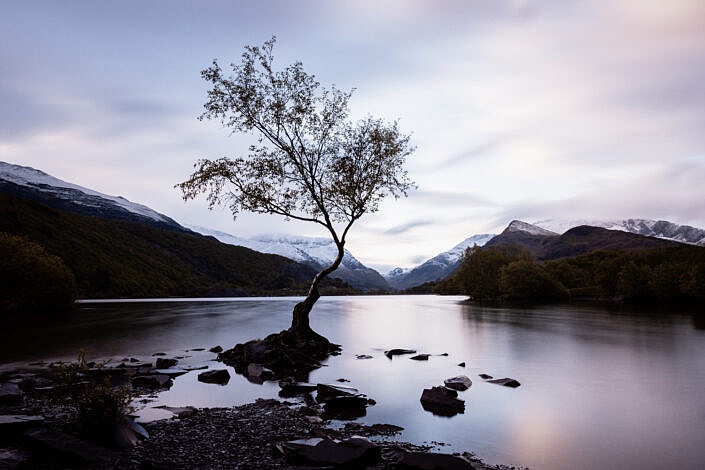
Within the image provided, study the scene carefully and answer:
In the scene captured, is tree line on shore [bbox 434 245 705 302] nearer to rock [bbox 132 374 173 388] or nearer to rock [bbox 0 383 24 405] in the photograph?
rock [bbox 132 374 173 388]

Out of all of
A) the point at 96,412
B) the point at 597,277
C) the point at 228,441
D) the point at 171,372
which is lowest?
the point at 171,372

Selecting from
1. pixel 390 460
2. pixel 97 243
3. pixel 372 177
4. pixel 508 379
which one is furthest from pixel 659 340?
pixel 97 243

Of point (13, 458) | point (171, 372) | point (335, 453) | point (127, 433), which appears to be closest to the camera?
point (13, 458)

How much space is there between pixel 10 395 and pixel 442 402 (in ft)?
45.9

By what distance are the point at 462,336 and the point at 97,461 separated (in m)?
33.3

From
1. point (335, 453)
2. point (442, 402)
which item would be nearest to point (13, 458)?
point (335, 453)

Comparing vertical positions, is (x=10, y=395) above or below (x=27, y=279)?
below

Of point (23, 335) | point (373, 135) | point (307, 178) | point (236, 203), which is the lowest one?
point (23, 335)

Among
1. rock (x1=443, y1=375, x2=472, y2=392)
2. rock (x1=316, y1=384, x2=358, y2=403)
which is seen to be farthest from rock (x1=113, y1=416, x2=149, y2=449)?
rock (x1=443, y1=375, x2=472, y2=392)

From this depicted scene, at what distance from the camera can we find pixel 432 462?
8.03m

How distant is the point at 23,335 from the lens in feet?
122

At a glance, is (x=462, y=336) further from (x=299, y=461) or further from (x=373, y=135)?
(x=299, y=461)

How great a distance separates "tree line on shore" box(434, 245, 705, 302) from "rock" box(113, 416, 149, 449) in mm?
115925

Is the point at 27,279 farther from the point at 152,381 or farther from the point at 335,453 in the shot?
the point at 335,453
